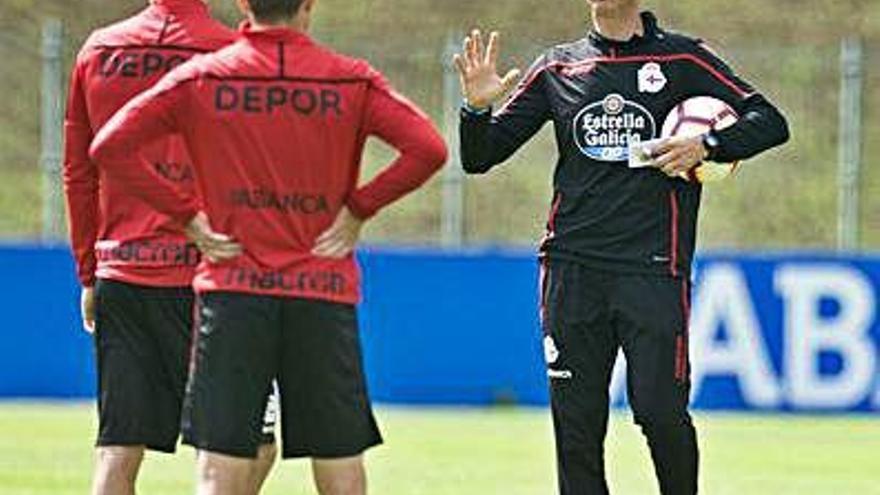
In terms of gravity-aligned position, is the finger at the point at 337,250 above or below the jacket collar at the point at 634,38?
below

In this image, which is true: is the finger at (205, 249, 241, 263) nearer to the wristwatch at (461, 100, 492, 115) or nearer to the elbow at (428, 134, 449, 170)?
the elbow at (428, 134, 449, 170)

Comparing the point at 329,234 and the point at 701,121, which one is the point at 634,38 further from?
the point at 329,234

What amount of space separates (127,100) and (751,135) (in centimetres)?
240

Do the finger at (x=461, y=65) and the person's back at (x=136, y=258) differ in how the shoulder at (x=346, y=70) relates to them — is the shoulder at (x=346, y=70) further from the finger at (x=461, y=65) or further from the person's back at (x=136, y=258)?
the finger at (x=461, y=65)

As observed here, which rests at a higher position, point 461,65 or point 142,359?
point 461,65

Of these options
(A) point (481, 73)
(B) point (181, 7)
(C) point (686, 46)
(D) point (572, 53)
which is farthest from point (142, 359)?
(C) point (686, 46)

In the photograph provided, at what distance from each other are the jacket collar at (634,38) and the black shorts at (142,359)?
1964 millimetres

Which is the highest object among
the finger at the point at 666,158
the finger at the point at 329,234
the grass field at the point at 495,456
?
the finger at the point at 666,158

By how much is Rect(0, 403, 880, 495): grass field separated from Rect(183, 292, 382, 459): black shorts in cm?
572

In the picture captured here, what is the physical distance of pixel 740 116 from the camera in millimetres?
10797

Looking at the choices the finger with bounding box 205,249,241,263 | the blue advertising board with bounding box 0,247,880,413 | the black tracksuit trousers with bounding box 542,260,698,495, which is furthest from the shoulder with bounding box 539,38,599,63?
the blue advertising board with bounding box 0,247,880,413

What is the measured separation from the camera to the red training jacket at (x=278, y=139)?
8.63m

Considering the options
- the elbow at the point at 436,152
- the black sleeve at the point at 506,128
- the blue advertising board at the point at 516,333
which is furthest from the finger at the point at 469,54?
the blue advertising board at the point at 516,333

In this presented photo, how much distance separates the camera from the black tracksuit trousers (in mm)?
10594
